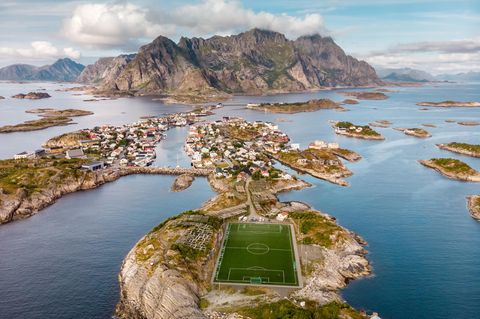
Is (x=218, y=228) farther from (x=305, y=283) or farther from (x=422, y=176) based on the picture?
(x=422, y=176)

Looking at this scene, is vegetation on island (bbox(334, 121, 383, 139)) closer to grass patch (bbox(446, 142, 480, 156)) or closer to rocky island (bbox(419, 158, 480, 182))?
grass patch (bbox(446, 142, 480, 156))

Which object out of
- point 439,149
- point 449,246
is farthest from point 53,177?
point 439,149

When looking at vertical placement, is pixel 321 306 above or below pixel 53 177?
below

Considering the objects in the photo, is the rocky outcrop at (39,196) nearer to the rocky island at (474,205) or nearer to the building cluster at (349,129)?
the rocky island at (474,205)

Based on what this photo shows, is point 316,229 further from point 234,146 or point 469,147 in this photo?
point 469,147

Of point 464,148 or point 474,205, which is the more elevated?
point 464,148

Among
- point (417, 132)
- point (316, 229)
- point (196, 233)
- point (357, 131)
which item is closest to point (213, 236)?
point (196, 233)
